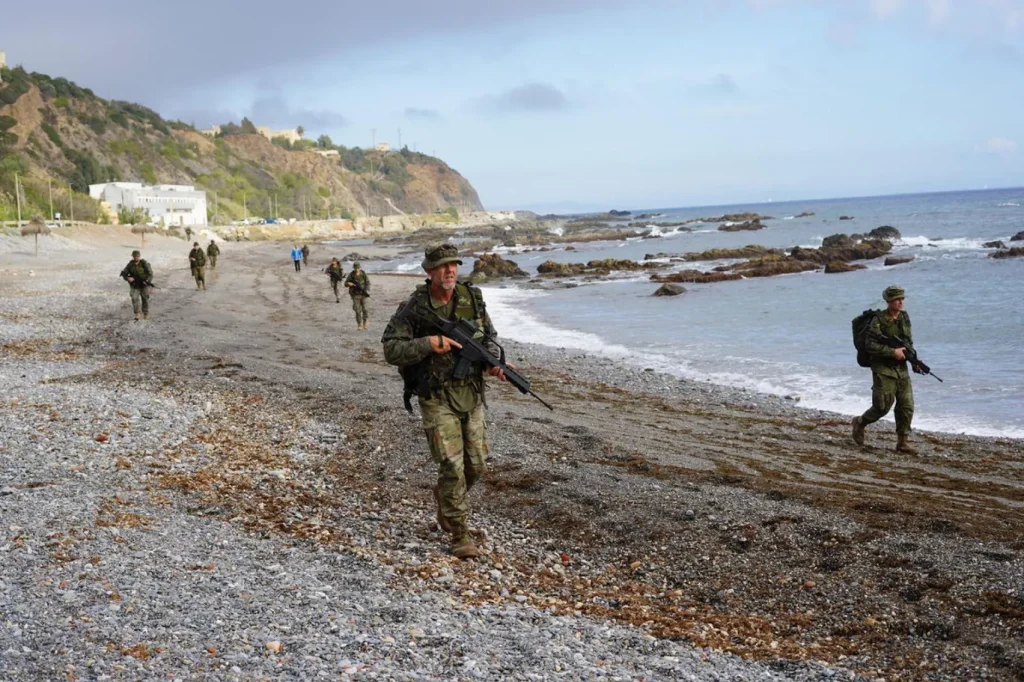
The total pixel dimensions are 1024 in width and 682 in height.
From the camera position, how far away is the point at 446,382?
5750mm

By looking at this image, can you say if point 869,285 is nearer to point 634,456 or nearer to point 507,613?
point 634,456

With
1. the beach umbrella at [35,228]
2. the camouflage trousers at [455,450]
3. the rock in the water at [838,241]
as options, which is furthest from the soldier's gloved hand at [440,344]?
the rock in the water at [838,241]

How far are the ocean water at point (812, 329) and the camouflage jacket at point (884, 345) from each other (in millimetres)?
2505

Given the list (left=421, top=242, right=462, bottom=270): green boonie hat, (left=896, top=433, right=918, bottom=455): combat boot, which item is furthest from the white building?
(left=421, top=242, right=462, bottom=270): green boonie hat

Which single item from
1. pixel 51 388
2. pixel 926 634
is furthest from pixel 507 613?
pixel 51 388

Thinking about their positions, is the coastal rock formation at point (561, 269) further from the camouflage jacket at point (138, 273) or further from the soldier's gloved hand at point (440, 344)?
the soldier's gloved hand at point (440, 344)

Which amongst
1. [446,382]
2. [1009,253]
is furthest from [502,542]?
[1009,253]

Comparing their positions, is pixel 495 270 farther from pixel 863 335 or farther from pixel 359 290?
pixel 863 335

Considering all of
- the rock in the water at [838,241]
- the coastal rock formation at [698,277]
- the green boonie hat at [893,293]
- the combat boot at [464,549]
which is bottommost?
the combat boot at [464,549]

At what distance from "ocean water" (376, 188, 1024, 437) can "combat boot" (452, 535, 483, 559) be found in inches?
322

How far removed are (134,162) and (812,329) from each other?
124589mm

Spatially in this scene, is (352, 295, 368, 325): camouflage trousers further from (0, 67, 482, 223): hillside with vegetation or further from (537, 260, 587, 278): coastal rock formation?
(0, 67, 482, 223): hillside with vegetation

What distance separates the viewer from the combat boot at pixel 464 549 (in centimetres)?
598

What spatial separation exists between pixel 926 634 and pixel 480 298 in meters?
3.43
